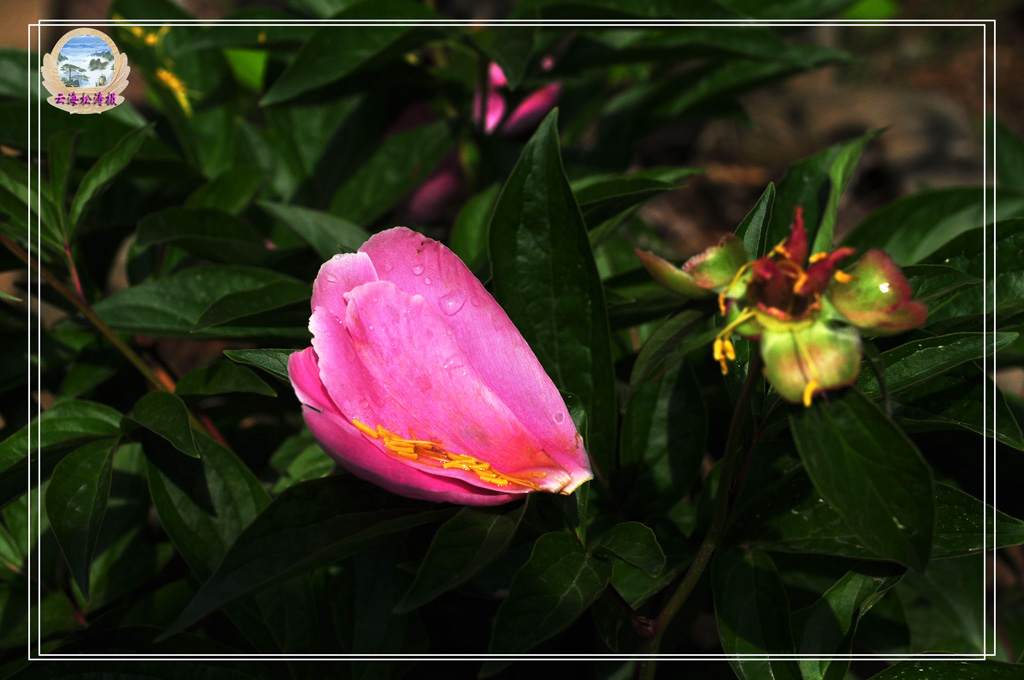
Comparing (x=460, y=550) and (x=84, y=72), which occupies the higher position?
(x=84, y=72)

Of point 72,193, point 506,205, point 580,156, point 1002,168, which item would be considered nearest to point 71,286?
point 72,193

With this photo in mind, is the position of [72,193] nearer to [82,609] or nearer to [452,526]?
[82,609]

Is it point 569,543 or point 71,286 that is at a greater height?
point 71,286

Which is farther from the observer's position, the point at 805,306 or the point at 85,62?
the point at 85,62

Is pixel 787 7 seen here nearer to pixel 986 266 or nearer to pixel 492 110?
pixel 492 110

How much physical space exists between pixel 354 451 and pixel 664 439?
1.21ft

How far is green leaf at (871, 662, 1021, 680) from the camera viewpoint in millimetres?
655

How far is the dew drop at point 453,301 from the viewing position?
0.55 meters

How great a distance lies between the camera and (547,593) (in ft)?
1.80

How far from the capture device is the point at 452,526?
1.77 feet

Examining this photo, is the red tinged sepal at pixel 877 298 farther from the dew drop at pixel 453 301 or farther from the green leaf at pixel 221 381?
the green leaf at pixel 221 381

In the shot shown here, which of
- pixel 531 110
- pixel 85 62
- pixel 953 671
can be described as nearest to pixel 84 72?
pixel 85 62

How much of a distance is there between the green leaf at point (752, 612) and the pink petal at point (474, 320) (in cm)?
23

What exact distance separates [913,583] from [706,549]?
1.80 feet
